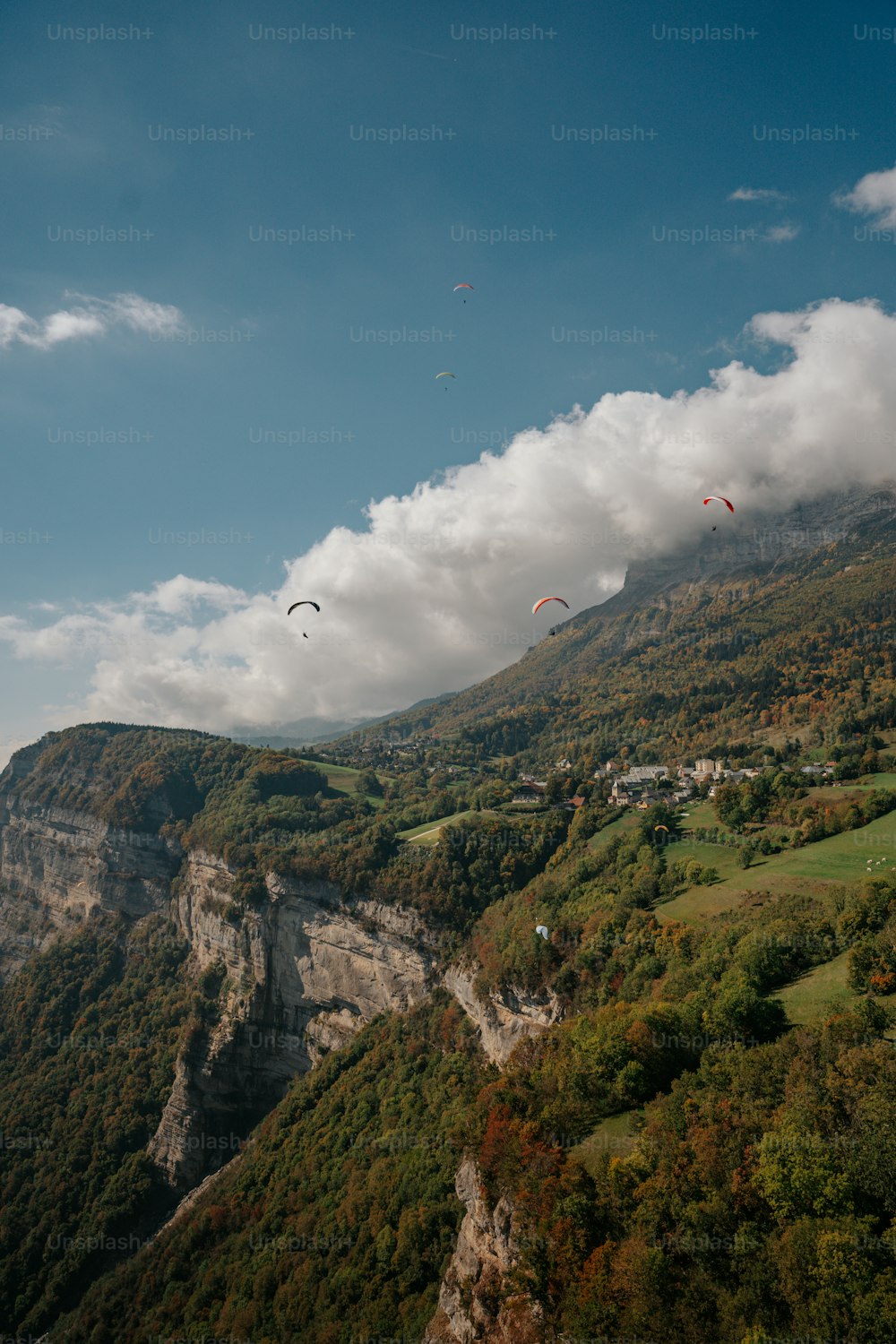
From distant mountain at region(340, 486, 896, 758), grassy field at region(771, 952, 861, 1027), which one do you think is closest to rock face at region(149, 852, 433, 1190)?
grassy field at region(771, 952, 861, 1027)

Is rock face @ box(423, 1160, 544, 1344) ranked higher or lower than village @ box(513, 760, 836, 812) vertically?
lower

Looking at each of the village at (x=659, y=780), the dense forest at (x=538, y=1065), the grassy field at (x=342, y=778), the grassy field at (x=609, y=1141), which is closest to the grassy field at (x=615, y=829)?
the dense forest at (x=538, y=1065)

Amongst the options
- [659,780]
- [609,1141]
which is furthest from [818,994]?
[659,780]

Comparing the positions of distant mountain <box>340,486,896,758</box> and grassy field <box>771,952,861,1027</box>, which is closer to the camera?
grassy field <box>771,952,861,1027</box>

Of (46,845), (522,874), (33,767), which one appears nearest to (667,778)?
(522,874)

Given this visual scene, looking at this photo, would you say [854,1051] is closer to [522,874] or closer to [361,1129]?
[361,1129]

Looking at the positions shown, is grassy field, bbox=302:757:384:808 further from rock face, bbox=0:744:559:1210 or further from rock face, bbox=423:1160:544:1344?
rock face, bbox=423:1160:544:1344
